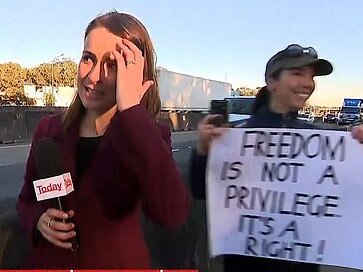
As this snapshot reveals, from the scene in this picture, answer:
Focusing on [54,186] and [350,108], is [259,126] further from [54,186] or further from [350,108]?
[350,108]

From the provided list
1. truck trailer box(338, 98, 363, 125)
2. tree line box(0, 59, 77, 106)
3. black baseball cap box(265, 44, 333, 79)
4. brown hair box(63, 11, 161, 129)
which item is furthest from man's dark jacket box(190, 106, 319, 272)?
tree line box(0, 59, 77, 106)

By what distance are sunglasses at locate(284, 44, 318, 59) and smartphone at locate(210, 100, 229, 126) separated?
1.25ft

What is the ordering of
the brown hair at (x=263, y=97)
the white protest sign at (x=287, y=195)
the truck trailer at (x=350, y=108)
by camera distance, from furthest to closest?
the truck trailer at (x=350, y=108)
the brown hair at (x=263, y=97)
the white protest sign at (x=287, y=195)

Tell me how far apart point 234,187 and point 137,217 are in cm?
69

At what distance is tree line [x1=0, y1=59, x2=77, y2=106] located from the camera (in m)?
75.4

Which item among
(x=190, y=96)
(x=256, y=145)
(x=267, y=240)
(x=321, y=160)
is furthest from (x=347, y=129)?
(x=190, y=96)

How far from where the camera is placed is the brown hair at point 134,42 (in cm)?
216

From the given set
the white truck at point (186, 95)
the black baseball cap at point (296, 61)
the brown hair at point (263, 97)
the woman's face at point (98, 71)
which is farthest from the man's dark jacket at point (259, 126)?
the white truck at point (186, 95)

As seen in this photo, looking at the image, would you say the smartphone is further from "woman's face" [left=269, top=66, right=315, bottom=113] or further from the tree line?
the tree line

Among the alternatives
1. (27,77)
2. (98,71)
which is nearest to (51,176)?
(98,71)

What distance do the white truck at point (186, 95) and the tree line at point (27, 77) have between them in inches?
1137

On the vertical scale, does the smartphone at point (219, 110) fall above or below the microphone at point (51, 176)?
above

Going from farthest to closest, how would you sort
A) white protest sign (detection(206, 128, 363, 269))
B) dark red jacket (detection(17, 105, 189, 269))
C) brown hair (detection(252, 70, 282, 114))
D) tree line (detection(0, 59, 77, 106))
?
tree line (detection(0, 59, 77, 106)), brown hair (detection(252, 70, 282, 114)), white protest sign (detection(206, 128, 363, 269)), dark red jacket (detection(17, 105, 189, 269))

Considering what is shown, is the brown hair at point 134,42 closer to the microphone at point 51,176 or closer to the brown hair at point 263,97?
the microphone at point 51,176
